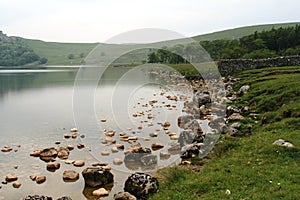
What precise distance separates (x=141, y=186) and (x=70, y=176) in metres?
4.75

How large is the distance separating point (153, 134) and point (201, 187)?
12.6m

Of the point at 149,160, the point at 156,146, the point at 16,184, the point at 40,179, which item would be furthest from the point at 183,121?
the point at 16,184

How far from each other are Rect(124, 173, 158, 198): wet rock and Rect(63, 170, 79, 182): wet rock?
3.61m

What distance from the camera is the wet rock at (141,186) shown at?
12.4m

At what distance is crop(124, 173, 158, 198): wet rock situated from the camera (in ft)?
40.8

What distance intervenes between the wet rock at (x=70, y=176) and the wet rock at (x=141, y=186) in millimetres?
3613

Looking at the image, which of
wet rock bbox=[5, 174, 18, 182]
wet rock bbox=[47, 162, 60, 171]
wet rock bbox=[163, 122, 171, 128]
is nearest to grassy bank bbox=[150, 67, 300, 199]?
wet rock bbox=[47, 162, 60, 171]

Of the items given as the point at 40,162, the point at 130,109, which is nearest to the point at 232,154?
the point at 40,162

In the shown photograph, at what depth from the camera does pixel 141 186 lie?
41.5ft

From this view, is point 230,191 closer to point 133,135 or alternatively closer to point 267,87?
point 133,135

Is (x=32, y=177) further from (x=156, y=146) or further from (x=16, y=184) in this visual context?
(x=156, y=146)

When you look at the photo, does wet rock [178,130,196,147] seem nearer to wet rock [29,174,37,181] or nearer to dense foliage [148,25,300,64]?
wet rock [29,174,37,181]

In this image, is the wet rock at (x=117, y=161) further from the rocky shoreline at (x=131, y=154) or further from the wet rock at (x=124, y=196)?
the wet rock at (x=124, y=196)

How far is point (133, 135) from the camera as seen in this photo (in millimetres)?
24062
